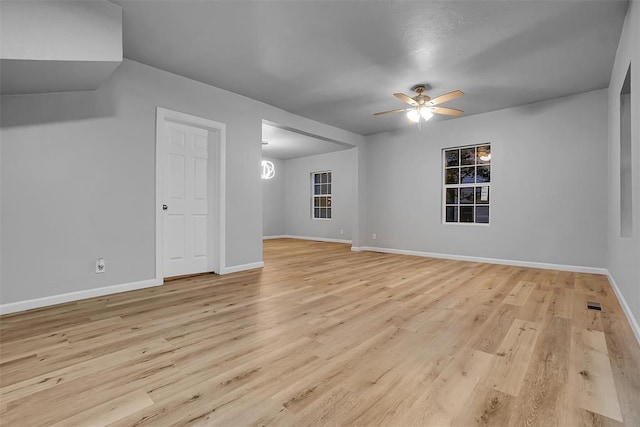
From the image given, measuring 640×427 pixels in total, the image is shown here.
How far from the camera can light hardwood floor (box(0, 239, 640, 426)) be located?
4.44 ft

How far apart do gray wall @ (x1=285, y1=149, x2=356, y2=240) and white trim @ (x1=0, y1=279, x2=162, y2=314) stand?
18.6 ft

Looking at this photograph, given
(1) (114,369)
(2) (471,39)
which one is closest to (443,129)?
(2) (471,39)

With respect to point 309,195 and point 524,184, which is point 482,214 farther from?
point 309,195

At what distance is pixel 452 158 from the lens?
595cm

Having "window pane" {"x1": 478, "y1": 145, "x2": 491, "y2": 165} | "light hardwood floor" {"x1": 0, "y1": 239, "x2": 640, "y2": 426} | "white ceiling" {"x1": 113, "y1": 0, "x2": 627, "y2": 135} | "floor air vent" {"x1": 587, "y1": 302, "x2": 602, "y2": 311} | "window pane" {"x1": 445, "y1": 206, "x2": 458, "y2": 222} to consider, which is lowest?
"light hardwood floor" {"x1": 0, "y1": 239, "x2": 640, "y2": 426}

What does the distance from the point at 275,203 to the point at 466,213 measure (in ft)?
20.2

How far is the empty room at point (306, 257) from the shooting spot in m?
1.56

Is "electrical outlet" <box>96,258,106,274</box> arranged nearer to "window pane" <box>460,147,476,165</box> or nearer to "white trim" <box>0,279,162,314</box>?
"white trim" <box>0,279,162,314</box>

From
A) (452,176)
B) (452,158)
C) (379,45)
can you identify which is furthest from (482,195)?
(379,45)

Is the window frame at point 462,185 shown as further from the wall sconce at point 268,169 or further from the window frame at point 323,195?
the wall sconce at point 268,169

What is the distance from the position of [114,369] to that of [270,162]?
8.07 meters

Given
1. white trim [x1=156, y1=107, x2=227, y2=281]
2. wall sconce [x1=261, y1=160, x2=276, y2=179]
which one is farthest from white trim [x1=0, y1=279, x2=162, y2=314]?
wall sconce [x1=261, y1=160, x2=276, y2=179]

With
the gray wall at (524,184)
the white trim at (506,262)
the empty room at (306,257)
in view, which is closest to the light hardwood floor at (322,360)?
the empty room at (306,257)

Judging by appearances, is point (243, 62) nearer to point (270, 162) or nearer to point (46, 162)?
point (46, 162)
